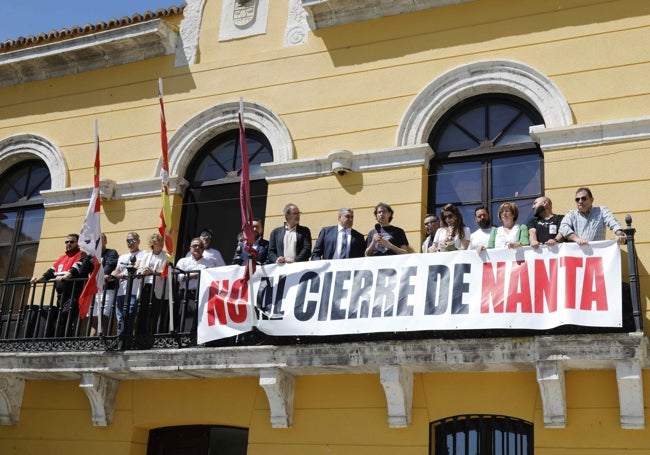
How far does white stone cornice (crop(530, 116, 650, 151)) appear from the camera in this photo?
954cm

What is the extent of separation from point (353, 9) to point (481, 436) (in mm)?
6270

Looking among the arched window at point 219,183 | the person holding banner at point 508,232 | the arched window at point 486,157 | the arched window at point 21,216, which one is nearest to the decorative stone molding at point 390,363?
the person holding banner at point 508,232

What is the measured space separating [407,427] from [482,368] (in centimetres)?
115

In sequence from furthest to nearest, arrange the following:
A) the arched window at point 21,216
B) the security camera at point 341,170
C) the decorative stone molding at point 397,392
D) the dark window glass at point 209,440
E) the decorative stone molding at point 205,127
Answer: the arched window at point 21,216 < the decorative stone molding at point 205,127 < the security camera at point 341,170 < the dark window glass at point 209,440 < the decorative stone molding at point 397,392

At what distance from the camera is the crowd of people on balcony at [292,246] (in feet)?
29.0

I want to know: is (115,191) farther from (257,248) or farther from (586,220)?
(586,220)

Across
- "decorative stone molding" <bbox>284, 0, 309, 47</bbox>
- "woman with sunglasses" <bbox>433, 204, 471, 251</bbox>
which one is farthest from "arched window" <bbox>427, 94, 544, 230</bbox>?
"decorative stone molding" <bbox>284, 0, 309, 47</bbox>

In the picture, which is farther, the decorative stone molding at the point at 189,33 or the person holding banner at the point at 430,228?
the decorative stone molding at the point at 189,33

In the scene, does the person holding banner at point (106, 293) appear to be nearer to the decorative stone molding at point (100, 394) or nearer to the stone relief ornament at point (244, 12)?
the decorative stone molding at point (100, 394)

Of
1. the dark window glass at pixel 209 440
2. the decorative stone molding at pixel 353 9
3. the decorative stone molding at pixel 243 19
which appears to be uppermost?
the decorative stone molding at pixel 243 19

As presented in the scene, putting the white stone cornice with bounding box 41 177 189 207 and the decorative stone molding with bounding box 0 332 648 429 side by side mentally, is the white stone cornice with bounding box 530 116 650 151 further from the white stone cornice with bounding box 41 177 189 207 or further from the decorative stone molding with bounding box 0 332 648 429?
the white stone cornice with bounding box 41 177 189 207

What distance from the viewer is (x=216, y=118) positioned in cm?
1218

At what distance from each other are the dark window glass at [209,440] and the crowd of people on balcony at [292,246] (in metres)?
1.51

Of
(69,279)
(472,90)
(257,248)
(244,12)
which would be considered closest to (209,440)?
(257,248)
